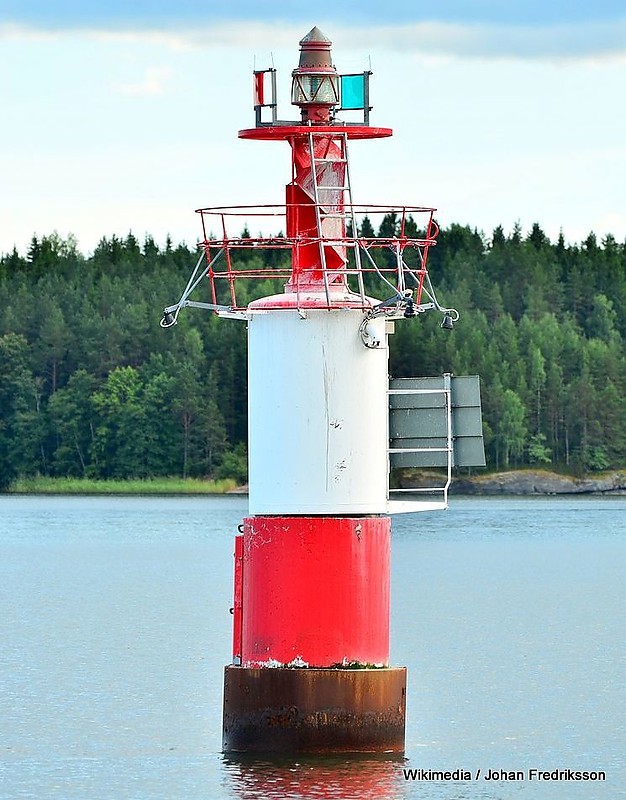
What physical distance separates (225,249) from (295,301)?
29.8 inches

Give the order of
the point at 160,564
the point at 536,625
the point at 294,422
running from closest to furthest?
the point at 294,422 < the point at 536,625 < the point at 160,564

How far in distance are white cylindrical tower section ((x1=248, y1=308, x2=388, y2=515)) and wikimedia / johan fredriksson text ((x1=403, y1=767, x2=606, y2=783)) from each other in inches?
119

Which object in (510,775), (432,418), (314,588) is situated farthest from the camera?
(510,775)

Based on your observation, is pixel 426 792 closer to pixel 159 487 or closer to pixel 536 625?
pixel 536 625

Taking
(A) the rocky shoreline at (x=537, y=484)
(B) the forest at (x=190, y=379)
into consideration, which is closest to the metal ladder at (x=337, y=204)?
(B) the forest at (x=190, y=379)

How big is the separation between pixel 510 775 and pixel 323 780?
3.17m

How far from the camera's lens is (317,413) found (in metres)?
18.5

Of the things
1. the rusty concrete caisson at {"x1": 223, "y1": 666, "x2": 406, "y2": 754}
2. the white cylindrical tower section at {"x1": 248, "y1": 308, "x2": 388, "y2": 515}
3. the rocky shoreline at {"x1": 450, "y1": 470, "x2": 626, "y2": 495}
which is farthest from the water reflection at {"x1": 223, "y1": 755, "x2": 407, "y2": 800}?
the rocky shoreline at {"x1": 450, "y1": 470, "x2": 626, "y2": 495}

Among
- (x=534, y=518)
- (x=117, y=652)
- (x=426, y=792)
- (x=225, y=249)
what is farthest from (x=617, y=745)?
(x=534, y=518)

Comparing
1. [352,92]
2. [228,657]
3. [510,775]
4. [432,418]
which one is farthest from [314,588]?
[228,657]

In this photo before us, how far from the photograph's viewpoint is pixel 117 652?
114 ft

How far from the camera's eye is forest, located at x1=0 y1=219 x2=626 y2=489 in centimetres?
13862

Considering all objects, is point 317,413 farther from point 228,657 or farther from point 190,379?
point 190,379

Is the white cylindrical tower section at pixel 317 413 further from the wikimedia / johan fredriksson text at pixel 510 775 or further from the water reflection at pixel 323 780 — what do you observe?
the wikimedia / johan fredriksson text at pixel 510 775
